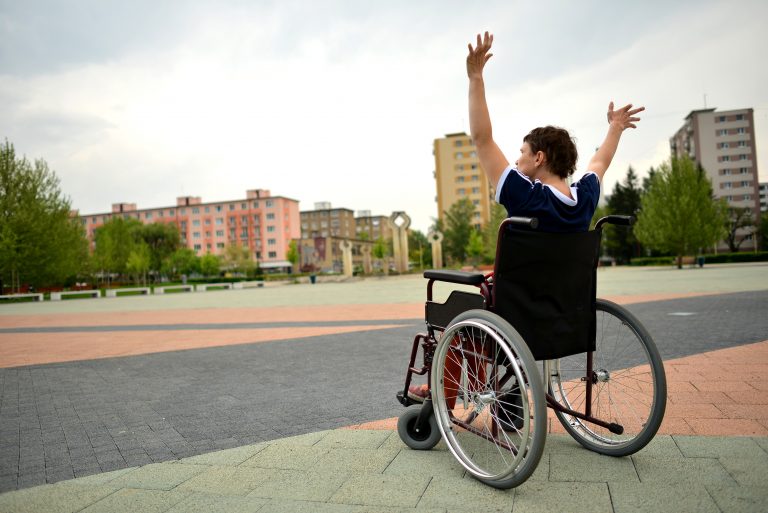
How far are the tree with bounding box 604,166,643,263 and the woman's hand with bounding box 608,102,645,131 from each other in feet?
242

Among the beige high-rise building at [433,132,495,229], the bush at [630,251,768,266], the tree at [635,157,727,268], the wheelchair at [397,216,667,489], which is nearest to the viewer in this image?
the wheelchair at [397,216,667,489]

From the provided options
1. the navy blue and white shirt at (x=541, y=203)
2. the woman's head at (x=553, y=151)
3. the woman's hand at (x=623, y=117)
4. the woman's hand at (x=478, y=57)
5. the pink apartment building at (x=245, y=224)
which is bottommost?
the navy blue and white shirt at (x=541, y=203)

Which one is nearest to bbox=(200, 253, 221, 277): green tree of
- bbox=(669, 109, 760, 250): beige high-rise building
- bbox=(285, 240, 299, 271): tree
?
bbox=(285, 240, 299, 271): tree

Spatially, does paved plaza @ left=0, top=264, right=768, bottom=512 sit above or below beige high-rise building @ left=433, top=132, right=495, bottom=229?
below

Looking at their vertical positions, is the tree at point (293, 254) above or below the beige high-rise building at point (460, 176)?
below

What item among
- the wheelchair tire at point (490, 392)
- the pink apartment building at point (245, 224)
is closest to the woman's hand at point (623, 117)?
the wheelchair tire at point (490, 392)

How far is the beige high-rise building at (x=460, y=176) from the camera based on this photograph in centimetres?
9800

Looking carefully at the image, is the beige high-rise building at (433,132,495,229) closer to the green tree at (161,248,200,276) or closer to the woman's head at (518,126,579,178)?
the green tree at (161,248,200,276)

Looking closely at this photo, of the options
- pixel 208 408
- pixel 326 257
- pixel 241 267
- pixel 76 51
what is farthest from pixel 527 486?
pixel 326 257

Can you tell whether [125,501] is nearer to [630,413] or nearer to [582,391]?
[582,391]

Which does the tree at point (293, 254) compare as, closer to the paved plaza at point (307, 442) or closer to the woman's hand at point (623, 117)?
the paved plaza at point (307, 442)

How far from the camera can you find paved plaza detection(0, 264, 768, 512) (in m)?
2.39

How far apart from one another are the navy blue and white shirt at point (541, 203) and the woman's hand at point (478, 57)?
21.4 inches

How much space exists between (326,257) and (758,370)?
9997cm
